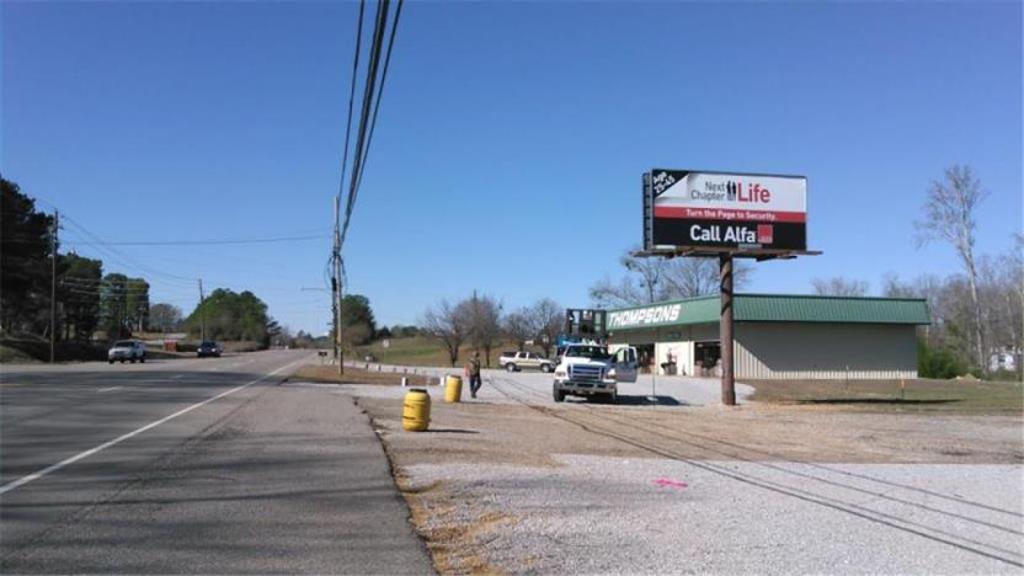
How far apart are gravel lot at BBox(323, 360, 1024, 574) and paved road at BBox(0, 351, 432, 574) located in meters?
0.66

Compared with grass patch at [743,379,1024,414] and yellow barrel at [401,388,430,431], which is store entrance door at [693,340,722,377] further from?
yellow barrel at [401,388,430,431]

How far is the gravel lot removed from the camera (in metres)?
7.71

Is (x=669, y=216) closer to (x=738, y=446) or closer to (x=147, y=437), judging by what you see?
(x=738, y=446)

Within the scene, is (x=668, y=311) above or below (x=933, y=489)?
above

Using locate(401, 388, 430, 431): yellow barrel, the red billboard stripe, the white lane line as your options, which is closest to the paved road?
the white lane line

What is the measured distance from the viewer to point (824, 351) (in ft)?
177

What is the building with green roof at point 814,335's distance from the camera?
173 feet

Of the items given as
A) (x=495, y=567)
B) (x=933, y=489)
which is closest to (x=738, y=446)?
(x=933, y=489)

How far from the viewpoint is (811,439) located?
20.0m

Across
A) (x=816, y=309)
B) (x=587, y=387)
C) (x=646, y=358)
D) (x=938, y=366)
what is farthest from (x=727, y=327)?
(x=646, y=358)

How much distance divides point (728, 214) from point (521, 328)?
76100 mm

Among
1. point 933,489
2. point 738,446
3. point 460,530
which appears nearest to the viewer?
point 460,530

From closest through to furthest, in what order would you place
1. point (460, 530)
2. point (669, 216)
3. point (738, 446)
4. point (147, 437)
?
1. point (460, 530)
2. point (147, 437)
3. point (738, 446)
4. point (669, 216)

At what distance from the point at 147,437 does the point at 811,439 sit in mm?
14320
